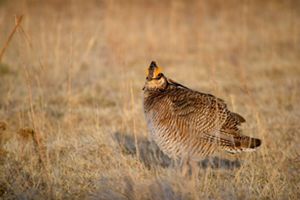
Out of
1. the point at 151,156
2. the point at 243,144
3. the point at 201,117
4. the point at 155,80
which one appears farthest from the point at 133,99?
the point at 243,144

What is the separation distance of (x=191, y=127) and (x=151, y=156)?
113 cm

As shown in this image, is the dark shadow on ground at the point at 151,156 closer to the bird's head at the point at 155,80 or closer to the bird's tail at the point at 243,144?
the bird's tail at the point at 243,144

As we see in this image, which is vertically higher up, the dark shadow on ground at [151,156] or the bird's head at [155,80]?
the bird's head at [155,80]

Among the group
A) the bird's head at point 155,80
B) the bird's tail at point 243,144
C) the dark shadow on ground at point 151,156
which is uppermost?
the bird's head at point 155,80

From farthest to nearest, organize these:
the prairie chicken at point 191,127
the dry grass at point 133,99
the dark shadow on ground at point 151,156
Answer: the dark shadow on ground at point 151,156, the prairie chicken at point 191,127, the dry grass at point 133,99

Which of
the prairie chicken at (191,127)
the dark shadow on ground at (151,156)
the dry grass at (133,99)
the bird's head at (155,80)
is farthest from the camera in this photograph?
the dark shadow on ground at (151,156)

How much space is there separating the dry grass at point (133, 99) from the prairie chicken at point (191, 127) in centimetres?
26

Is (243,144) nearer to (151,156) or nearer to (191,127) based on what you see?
(191,127)

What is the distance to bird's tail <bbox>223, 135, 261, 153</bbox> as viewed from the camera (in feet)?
16.2

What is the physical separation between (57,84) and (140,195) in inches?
203

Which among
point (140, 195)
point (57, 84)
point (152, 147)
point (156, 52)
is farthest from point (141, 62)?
point (140, 195)

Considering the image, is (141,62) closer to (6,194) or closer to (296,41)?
(296,41)

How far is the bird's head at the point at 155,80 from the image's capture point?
5.23m

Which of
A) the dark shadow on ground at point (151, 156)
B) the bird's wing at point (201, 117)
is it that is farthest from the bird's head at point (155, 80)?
the dark shadow on ground at point (151, 156)
